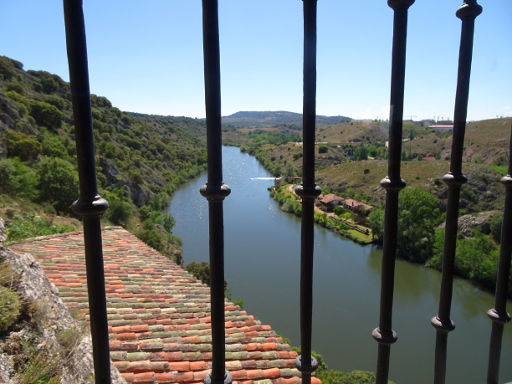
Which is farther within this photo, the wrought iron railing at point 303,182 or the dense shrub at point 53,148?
the dense shrub at point 53,148

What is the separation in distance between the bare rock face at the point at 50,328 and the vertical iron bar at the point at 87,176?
3.71ft

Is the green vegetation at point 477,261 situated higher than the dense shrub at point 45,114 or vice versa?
the dense shrub at point 45,114

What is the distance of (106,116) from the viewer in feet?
148

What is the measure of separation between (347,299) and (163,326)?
18.2 meters

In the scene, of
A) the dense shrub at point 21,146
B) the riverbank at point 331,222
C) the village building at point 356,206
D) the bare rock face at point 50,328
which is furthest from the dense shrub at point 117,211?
the bare rock face at point 50,328

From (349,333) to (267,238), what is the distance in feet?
47.1

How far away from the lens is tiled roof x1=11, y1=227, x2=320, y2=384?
342 centimetres

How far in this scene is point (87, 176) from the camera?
0.97 m

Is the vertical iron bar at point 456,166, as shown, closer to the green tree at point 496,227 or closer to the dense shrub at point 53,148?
the dense shrub at point 53,148

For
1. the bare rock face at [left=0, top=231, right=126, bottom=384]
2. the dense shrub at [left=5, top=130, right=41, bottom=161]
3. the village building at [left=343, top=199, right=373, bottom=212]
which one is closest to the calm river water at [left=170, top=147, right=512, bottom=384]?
the village building at [left=343, top=199, right=373, bottom=212]

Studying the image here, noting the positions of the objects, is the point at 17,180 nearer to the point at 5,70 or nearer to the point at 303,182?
the point at 303,182

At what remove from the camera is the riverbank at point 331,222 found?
3012 cm

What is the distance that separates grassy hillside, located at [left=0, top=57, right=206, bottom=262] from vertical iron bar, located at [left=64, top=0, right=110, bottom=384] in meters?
12.8

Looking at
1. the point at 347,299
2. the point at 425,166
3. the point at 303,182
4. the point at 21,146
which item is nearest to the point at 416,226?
the point at 347,299
